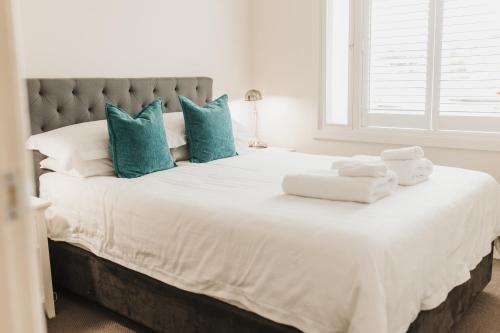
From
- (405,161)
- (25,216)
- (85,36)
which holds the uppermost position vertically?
(85,36)

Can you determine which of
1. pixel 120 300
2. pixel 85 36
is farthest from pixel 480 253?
pixel 85 36

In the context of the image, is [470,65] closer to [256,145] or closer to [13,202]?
[256,145]

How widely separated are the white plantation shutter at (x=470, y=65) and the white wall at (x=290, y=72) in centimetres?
70

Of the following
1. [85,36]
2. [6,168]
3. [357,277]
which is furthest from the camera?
[85,36]

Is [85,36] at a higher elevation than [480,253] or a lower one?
higher

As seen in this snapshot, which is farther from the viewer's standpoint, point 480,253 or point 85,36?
point 85,36

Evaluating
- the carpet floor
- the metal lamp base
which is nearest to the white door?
the carpet floor

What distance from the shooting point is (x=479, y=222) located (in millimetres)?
2467

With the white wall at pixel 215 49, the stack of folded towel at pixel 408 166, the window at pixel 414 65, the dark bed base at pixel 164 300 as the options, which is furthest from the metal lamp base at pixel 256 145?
the dark bed base at pixel 164 300

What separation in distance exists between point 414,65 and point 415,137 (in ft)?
1.84

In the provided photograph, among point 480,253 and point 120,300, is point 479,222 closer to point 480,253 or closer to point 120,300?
point 480,253

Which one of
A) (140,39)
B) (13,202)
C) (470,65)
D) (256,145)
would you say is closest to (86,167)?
(140,39)

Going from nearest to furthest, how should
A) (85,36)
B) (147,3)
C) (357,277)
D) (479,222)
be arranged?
(357,277)
(479,222)
(85,36)
(147,3)

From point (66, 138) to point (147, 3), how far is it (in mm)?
1461
